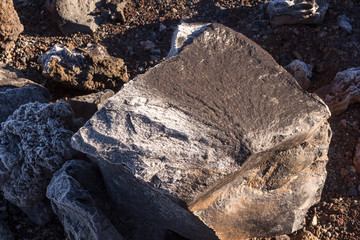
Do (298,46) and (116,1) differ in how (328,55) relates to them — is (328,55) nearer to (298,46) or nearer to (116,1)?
(298,46)

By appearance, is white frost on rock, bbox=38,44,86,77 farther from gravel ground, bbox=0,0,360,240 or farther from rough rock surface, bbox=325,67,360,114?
rough rock surface, bbox=325,67,360,114

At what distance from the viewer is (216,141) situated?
77.9 inches

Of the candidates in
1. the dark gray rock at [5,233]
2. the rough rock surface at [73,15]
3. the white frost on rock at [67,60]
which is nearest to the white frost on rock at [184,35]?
the white frost on rock at [67,60]

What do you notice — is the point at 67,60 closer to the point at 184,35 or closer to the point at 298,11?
the point at 184,35

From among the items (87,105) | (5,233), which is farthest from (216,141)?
(5,233)

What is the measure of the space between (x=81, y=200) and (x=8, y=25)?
1789 millimetres

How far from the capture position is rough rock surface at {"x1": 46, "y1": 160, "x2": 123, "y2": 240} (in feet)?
6.86

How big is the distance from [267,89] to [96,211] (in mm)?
1124

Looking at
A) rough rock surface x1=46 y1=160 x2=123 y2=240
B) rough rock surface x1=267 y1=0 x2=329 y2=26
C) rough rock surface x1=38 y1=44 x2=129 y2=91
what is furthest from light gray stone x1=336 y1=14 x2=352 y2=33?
rough rock surface x1=46 y1=160 x2=123 y2=240

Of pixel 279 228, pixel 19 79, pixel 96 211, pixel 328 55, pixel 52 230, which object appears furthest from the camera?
→ pixel 328 55

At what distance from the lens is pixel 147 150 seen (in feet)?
6.36

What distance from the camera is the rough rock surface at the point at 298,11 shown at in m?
3.28

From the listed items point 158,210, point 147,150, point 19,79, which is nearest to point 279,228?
point 158,210

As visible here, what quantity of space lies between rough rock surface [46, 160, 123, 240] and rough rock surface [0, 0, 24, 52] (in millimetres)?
1472
